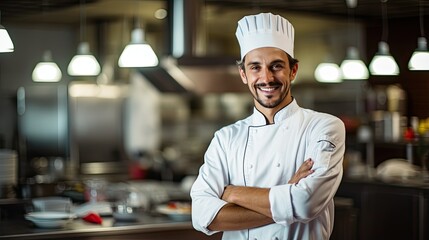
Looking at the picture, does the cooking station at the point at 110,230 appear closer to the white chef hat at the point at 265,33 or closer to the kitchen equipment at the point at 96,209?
the kitchen equipment at the point at 96,209

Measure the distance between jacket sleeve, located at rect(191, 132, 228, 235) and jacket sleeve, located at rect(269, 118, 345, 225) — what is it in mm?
260

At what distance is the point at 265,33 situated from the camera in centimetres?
284

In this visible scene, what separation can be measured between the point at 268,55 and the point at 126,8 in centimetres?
586

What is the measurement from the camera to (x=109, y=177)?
8.79 meters

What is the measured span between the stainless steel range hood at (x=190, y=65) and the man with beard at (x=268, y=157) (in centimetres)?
317

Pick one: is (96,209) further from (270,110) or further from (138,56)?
(270,110)

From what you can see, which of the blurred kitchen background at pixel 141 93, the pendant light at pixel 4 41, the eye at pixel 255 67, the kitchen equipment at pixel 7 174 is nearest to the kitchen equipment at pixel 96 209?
the kitchen equipment at pixel 7 174

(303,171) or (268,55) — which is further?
(268,55)

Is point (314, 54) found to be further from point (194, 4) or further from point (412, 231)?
point (412, 231)

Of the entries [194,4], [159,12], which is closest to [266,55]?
[194,4]

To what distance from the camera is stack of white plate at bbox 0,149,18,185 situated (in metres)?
5.46

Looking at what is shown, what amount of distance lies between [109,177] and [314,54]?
9.42 feet

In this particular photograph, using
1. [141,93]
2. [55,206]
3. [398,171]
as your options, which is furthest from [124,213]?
[141,93]

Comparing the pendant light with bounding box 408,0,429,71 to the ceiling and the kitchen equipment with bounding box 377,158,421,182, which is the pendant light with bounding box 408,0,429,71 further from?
the ceiling
